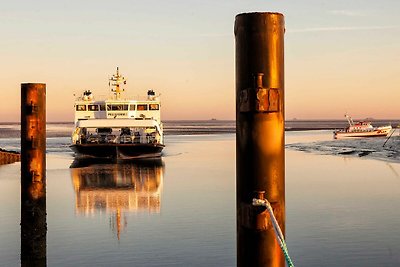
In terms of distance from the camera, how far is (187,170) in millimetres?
40188

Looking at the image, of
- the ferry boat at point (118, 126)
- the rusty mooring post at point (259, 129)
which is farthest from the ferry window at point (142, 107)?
the rusty mooring post at point (259, 129)

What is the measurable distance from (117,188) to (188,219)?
1067 cm

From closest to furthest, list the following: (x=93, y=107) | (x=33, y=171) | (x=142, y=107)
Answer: (x=33, y=171) → (x=142, y=107) → (x=93, y=107)

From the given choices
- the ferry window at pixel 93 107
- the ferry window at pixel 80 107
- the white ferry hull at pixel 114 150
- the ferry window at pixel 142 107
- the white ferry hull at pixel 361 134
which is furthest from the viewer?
the white ferry hull at pixel 361 134

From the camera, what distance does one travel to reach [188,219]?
752 inches

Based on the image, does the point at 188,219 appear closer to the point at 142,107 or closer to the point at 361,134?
the point at 142,107

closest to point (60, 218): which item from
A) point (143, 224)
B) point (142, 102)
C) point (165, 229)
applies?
point (143, 224)

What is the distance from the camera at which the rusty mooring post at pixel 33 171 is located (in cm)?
1098

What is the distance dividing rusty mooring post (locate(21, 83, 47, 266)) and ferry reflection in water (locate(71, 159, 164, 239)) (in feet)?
14.5

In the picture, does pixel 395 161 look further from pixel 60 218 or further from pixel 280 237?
pixel 280 237

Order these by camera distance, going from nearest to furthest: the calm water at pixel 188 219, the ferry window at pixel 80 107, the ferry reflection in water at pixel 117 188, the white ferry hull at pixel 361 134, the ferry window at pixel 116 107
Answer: the calm water at pixel 188 219, the ferry reflection in water at pixel 117 188, the ferry window at pixel 116 107, the ferry window at pixel 80 107, the white ferry hull at pixel 361 134

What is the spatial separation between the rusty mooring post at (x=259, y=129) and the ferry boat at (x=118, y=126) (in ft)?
132

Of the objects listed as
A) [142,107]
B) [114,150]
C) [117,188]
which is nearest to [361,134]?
[142,107]

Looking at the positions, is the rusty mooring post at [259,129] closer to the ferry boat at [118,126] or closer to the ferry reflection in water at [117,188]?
the ferry reflection in water at [117,188]
